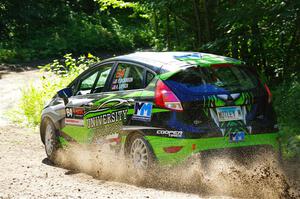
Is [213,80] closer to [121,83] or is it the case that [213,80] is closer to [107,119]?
[121,83]

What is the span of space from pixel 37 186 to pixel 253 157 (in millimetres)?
2712

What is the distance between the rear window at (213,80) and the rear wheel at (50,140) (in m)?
3.17

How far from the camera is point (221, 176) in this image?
728 centimetres

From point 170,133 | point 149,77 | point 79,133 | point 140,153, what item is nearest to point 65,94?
point 79,133

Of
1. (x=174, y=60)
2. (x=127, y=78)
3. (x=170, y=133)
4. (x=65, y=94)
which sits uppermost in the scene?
(x=174, y=60)

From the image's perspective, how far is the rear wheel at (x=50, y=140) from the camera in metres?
9.98

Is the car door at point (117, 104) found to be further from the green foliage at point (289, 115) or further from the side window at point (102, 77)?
the green foliage at point (289, 115)

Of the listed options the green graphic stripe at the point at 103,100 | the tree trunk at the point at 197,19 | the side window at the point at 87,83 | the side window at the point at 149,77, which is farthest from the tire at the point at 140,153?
the tree trunk at the point at 197,19

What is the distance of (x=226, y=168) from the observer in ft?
24.4

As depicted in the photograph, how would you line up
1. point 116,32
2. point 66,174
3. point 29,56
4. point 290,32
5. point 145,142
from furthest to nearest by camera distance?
point 116,32 < point 29,56 < point 290,32 < point 66,174 < point 145,142

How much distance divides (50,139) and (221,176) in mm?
3778

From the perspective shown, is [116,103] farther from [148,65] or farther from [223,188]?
[223,188]

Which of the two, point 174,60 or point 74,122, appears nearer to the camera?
point 174,60

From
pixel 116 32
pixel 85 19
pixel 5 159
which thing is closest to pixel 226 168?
pixel 5 159
